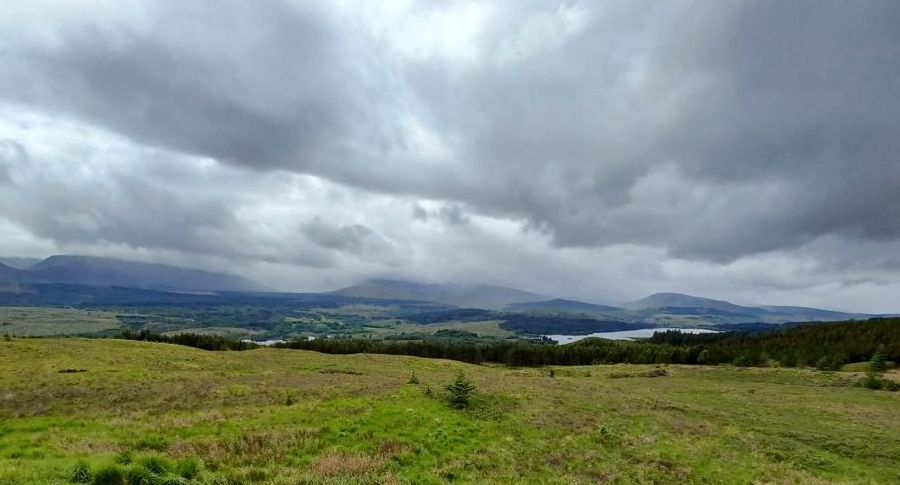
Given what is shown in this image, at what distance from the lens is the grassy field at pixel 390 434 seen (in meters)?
16.4

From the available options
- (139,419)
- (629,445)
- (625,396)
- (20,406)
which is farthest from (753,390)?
(20,406)

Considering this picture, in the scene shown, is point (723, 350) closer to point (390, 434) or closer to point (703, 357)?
point (703, 357)

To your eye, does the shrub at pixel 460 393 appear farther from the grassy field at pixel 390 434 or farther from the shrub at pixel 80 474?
the shrub at pixel 80 474

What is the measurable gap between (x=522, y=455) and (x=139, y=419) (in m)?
19.3

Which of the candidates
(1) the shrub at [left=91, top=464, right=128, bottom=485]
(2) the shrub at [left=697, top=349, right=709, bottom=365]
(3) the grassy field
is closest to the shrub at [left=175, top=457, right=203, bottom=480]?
(3) the grassy field

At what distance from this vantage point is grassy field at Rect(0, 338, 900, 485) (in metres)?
16.4

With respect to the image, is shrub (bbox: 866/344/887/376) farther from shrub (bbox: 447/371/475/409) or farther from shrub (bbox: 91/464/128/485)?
shrub (bbox: 91/464/128/485)

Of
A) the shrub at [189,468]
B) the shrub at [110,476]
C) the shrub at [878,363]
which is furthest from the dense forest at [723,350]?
the shrub at [110,476]

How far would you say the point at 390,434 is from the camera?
2150 centimetres

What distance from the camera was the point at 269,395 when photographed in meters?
31.8

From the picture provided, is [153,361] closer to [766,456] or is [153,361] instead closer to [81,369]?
[81,369]

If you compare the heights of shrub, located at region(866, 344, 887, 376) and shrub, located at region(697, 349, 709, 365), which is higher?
shrub, located at region(866, 344, 887, 376)

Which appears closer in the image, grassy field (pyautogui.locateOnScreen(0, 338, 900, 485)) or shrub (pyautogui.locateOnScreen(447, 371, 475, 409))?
grassy field (pyautogui.locateOnScreen(0, 338, 900, 485))

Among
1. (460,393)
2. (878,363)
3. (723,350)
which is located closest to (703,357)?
(723,350)
